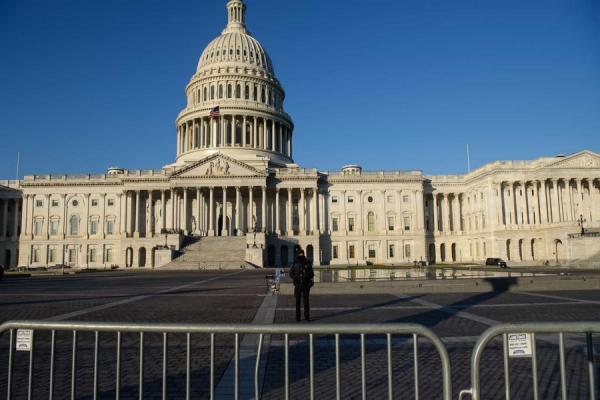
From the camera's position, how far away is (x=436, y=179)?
91.8 m

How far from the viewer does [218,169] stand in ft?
271

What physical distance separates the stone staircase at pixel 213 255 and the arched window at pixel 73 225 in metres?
27.5

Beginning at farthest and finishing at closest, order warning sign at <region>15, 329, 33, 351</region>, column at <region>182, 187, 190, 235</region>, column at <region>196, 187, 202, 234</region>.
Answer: column at <region>196, 187, 202, 234</region>, column at <region>182, 187, 190, 235</region>, warning sign at <region>15, 329, 33, 351</region>

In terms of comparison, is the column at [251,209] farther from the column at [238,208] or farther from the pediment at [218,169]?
Answer: the pediment at [218,169]

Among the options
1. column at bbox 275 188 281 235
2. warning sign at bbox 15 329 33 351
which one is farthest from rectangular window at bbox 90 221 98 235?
warning sign at bbox 15 329 33 351

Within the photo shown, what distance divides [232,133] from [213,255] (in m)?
34.3

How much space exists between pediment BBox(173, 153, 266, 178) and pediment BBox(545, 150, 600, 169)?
47.2 meters

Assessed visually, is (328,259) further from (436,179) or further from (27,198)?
(27,198)

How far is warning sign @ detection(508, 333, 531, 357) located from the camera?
540 cm

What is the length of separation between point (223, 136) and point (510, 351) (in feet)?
312

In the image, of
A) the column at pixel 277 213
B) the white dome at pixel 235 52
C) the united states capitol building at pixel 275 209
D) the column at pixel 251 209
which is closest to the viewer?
the united states capitol building at pixel 275 209

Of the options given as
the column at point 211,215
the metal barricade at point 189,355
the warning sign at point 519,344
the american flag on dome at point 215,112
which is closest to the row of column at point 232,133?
the american flag on dome at point 215,112

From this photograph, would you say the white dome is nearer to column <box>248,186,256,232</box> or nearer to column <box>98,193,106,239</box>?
column <box>248,186,256,232</box>

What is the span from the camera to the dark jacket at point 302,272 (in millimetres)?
16297
